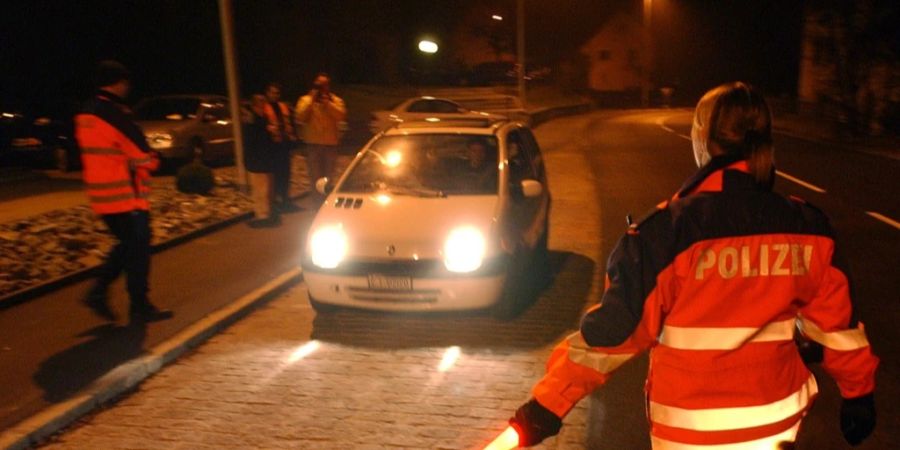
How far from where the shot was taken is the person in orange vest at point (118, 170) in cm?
596

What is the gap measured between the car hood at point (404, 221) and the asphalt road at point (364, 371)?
25.6 inches

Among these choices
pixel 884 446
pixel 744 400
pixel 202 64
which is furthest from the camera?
pixel 202 64

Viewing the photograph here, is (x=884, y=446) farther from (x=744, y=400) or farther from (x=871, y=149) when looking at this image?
(x=871, y=149)

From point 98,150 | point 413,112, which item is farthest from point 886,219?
point 413,112

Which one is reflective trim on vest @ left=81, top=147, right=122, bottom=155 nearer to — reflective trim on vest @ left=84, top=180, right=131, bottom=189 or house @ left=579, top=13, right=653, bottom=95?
reflective trim on vest @ left=84, top=180, right=131, bottom=189

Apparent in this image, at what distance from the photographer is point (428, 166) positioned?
24.3 feet

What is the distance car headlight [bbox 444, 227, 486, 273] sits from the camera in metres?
6.20

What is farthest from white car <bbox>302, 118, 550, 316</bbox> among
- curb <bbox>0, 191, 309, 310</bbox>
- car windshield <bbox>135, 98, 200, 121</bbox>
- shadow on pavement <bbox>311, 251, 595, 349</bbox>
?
car windshield <bbox>135, 98, 200, 121</bbox>

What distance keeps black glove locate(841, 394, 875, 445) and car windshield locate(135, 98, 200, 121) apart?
16.1 metres

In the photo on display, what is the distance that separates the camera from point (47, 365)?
547cm

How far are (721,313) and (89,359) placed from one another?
4829 mm

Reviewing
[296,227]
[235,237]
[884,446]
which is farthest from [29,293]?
[884,446]

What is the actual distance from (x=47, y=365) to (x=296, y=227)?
505 cm

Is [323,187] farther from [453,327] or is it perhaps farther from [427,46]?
[427,46]
